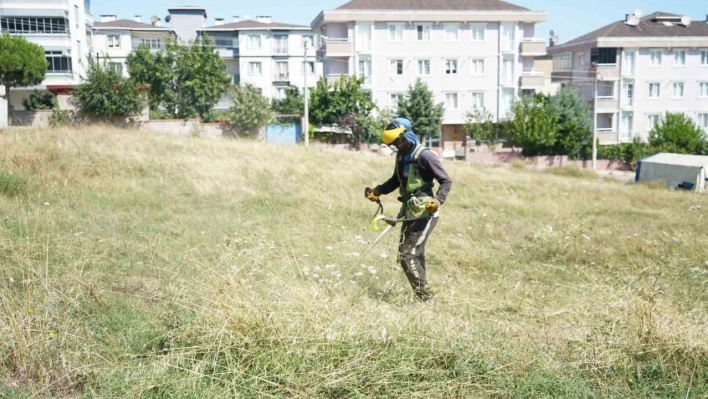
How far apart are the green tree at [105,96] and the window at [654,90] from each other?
35.5m

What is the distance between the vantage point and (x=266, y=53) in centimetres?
5844

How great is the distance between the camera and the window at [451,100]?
47.4 m

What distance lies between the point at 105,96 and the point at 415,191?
98.3ft

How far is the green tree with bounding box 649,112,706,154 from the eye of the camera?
4456 centimetres

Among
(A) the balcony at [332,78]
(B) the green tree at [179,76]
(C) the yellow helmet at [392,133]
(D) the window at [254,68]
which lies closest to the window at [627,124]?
(A) the balcony at [332,78]

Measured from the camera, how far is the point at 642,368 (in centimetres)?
430

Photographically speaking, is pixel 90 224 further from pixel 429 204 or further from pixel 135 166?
pixel 135 166

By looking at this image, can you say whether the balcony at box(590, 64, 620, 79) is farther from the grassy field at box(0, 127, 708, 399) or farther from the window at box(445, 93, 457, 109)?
the grassy field at box(0, 127, 708, 399)

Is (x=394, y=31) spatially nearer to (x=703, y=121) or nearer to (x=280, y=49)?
(x=280, y=49)

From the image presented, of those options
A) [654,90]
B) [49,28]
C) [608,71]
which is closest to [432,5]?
[608,71]

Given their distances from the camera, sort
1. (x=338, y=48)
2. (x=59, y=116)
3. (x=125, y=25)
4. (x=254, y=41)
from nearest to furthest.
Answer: (x=59, y=116), (x=338, y=48), (x=254, y=41), (x=125, y=25)

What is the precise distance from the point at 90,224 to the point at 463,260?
4597 millimetres

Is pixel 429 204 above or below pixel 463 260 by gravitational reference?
above

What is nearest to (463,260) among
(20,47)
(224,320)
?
(224,320)
